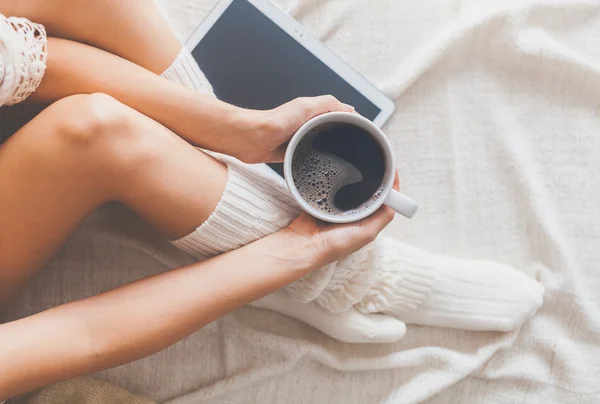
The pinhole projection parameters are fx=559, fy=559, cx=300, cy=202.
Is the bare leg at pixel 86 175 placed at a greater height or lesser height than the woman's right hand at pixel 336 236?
lesser

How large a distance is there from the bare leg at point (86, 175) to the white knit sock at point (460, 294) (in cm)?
29

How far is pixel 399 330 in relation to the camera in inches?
29.9

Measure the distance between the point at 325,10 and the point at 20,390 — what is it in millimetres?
629

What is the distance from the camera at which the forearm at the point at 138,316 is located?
0.55 metres

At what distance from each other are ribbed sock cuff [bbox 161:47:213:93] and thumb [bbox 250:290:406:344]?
30cm

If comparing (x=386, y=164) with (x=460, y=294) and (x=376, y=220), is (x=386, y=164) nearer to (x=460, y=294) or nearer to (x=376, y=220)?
(x=376, y=220)

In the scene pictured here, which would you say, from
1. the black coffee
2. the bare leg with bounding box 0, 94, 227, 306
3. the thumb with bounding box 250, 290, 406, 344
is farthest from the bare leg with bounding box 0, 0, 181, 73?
the thumb with bounding box 250, 290, 406, 344

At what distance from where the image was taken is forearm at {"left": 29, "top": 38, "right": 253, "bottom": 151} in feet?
2.08

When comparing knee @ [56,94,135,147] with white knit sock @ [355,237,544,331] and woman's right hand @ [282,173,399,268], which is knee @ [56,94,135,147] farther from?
white knit sock @ [355,237,544,331]

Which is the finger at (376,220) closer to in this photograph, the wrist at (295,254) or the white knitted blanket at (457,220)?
the wrist at (295,254)

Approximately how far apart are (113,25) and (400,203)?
0.40 metres

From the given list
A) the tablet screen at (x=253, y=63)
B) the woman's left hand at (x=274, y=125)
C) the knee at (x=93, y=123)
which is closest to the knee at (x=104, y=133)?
the knee at (x=93, y=123)

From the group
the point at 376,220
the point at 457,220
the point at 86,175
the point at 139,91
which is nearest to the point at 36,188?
the point at 86,175

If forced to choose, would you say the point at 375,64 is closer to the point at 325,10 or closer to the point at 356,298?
the point at 325,10
